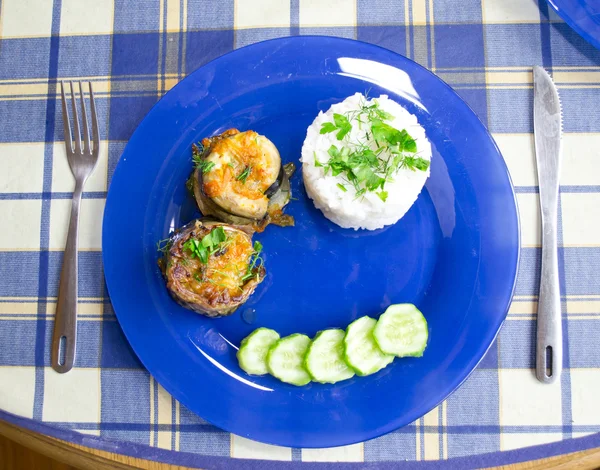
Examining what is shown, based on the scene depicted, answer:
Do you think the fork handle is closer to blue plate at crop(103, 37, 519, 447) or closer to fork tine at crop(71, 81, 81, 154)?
blue plate at crop(103, 37, 519, 447)

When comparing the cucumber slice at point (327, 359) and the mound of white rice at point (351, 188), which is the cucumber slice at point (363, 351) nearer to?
the cucumber slice at point (327, 359)

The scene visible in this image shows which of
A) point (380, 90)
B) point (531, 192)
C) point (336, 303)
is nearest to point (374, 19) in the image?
point (380, 90)

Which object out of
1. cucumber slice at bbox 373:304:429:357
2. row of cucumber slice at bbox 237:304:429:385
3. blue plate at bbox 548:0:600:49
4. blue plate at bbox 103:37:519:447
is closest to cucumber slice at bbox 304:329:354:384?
row of cucumber slice at bbox 237:304:429:385

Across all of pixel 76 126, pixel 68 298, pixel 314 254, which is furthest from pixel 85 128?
pixel 314 254

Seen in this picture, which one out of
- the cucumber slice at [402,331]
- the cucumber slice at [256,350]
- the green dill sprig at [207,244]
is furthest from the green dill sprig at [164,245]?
the cucumber slice at [402,331]

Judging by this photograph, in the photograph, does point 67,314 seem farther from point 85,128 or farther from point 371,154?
point 371,154

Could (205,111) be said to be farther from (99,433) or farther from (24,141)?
(99,433)
